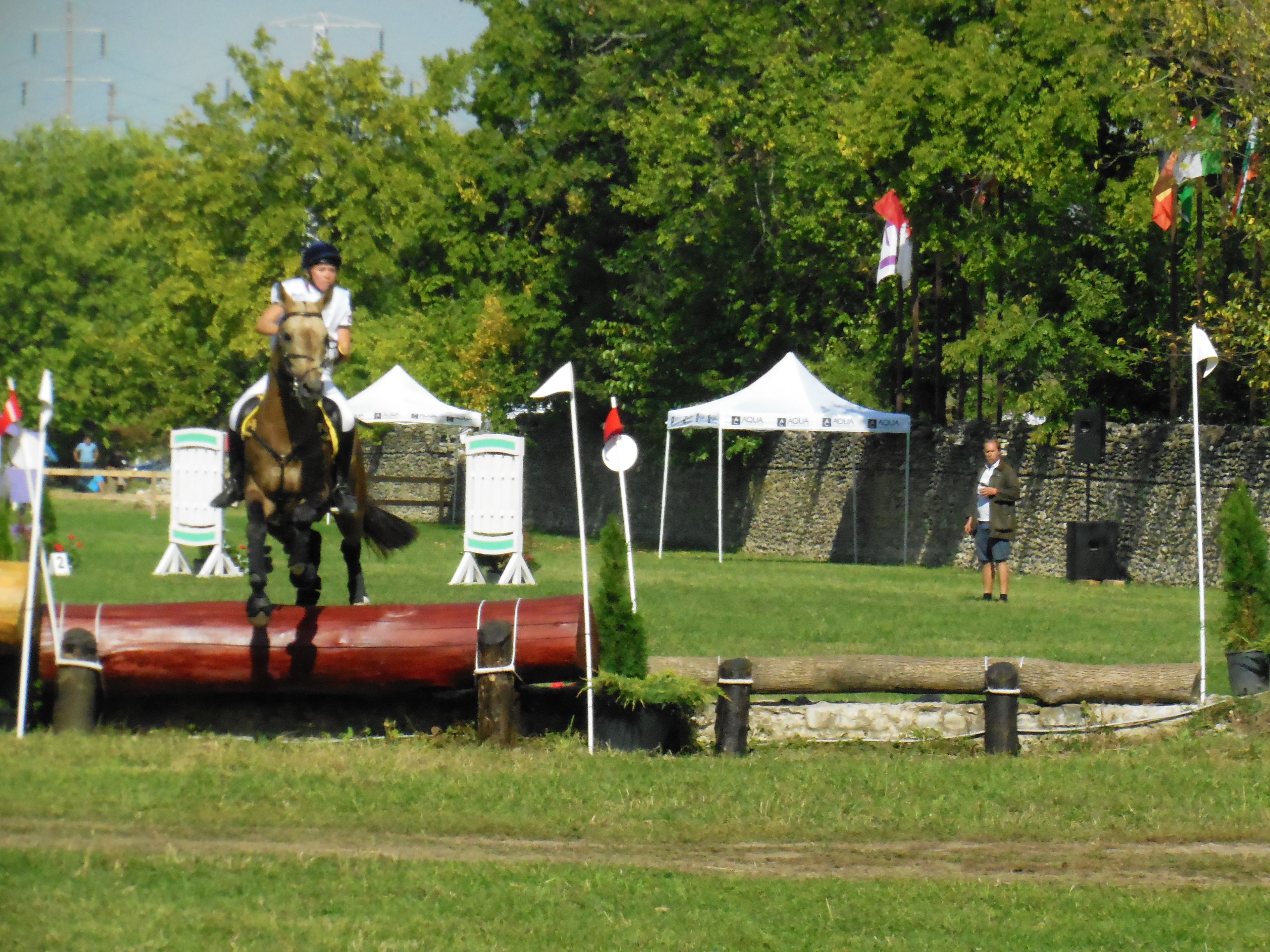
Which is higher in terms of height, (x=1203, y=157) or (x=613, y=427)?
(x=1203, y=157)

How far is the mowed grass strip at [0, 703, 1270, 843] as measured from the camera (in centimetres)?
772

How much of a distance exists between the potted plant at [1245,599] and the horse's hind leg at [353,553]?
19.2 ft

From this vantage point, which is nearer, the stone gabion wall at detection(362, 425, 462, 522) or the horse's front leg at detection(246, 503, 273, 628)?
the horse's front leg at detection(246, 503, 273, 628)

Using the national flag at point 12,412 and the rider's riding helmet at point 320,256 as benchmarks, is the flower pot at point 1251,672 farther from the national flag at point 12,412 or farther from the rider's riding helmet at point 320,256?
the national flag at point 12,412

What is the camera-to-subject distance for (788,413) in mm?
27125

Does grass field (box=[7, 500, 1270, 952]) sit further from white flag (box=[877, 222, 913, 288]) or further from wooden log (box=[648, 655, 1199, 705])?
white flag (box=[877, 222, 913, 288])

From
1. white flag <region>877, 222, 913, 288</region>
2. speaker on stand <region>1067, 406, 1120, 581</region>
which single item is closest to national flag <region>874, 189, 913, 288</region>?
white flag <region>877, 222, 913, 288</region>

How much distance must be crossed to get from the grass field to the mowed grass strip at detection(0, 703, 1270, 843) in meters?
0.02

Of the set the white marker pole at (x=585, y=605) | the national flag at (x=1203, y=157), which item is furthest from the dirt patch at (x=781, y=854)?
the national flag at (x=1203, y=157)

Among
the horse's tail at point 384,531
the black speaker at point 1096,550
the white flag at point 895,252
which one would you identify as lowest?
the black speaker at point 1096,550

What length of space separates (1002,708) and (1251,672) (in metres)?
1.96

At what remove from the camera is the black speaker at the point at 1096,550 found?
2381 cm

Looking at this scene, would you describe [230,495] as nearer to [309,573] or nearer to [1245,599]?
[309,573]

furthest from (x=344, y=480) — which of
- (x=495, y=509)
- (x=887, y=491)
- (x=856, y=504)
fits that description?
(x=856, y=504)
